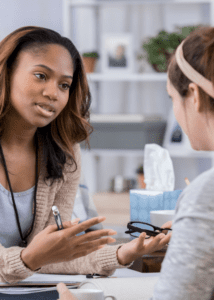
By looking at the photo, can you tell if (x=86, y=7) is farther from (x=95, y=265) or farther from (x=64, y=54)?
(x=95, y=265)

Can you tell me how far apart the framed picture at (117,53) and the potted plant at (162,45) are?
16 cm

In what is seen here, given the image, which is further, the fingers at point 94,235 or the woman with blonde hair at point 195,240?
the fingers at point 94,235

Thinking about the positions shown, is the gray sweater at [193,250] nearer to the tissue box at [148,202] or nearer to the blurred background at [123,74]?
the tissue box at [148,202]

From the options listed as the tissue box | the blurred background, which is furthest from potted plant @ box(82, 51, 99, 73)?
the tissue box

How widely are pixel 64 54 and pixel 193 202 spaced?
2.28 feet

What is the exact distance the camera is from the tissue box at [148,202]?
1.05m

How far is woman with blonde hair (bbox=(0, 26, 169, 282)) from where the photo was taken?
0.89m

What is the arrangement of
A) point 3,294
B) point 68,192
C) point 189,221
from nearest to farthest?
point 189,221
point 3,294
point 68,192

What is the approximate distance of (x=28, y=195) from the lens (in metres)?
1.16

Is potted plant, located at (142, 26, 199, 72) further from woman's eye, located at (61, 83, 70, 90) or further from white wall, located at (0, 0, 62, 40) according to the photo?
woman's eye, located at (61, 83, 70, 90)

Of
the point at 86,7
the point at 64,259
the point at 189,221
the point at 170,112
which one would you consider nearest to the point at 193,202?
the point at 189,221

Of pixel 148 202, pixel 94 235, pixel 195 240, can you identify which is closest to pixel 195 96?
pixel 195 240

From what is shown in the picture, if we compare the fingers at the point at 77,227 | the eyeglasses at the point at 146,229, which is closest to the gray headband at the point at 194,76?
the fingers at the point at 77,227

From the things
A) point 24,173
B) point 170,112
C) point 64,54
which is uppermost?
point 64,54
